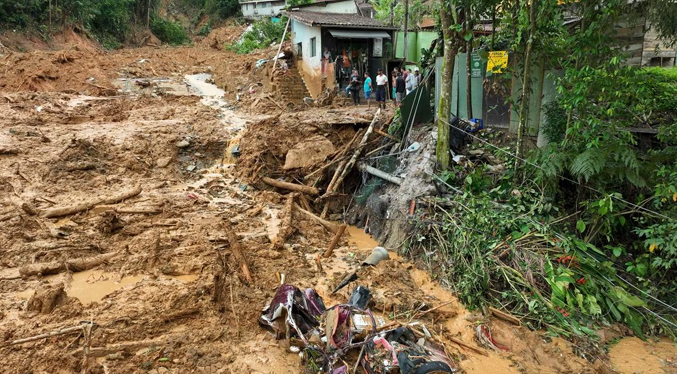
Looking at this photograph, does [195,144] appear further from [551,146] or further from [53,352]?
[551,146]

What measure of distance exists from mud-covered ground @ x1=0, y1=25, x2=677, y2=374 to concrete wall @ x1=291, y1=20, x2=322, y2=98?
2.44m

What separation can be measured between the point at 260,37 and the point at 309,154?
18.9 m

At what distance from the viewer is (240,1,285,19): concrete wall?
3666 cm

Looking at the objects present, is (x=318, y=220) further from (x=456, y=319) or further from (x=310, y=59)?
(x=310, y=59)

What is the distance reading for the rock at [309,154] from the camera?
40.2 ft

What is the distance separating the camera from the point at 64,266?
26.6ft

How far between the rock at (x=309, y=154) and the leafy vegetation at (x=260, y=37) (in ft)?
50.9

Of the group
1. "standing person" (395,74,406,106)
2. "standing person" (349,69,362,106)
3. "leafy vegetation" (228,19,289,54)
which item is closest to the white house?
"standing person" (349,69,362,106)

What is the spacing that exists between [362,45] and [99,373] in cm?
1728

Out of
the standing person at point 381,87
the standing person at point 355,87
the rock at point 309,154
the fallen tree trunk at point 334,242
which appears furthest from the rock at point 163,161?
the standing person at point 381,87

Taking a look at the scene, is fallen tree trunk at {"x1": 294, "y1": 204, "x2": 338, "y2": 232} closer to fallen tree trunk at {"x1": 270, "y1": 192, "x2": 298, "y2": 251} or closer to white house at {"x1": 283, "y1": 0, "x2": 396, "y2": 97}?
fallen tree trunk at {"x1": 270, "y1": 192, "x2": 298, "y2": 251}

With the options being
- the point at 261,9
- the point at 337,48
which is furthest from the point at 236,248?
the point at 261,9

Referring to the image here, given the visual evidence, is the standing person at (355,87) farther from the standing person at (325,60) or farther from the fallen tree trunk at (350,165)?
the fallen tree trunk at (350,165)

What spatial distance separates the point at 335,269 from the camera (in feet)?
29.1
